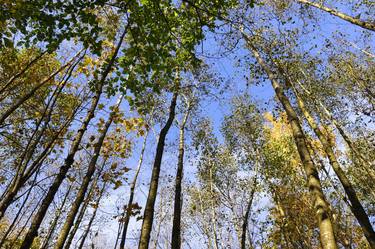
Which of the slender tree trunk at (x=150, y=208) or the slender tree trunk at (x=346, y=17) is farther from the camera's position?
the slender tree trunk at (x=346, y=17)

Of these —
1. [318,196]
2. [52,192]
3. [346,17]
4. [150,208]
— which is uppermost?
[346,17]

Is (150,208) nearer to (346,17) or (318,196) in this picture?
(318,196)

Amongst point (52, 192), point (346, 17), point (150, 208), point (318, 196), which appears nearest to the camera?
point (318, 196)

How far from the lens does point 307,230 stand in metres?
21.4

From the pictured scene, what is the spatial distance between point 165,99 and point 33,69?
25.1 feet

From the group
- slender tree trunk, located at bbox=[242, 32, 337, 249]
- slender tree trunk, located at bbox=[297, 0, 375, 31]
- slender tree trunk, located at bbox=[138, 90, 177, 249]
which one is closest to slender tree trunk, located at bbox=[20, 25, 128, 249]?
slender tree trunk, located at bbox=[138, 90, 177, 249]

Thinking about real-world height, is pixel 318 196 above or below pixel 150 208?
below

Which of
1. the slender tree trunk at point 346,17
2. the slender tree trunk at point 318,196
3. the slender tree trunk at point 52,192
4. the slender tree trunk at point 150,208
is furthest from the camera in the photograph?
the slender tree trunk at point 346,17

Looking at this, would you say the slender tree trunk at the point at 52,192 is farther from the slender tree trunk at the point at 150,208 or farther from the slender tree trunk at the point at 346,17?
the slender tree trunk at the point at 346,17

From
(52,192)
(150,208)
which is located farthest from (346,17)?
(52,192)

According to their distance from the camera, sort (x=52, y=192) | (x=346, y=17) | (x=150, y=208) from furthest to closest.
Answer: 1. (x=346, y=17)
2. (x=150, y=208)
3. (x=52, y=192)

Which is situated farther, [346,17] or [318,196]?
[346,17]

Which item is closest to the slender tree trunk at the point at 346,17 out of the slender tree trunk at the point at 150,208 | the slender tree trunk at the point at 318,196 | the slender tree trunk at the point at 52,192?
the slender tree trunk at the point at 318,196

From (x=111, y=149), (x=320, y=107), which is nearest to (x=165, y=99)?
(x=111, y=149)
